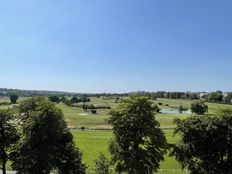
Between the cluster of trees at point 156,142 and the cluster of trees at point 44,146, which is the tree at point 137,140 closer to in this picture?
the cluster of trees at point 156,142

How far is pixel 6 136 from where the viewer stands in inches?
1769

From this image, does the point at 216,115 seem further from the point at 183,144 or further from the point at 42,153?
the point at 42,153

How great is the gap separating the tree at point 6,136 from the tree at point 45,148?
2.70 metres

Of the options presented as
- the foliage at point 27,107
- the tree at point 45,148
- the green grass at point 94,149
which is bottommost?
the green grass at point 94,149

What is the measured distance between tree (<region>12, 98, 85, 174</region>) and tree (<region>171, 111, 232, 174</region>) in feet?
39.9

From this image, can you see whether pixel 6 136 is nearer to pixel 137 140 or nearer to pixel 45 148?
pixel 45 148

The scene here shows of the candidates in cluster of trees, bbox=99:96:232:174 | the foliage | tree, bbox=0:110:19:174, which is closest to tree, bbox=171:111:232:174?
cluster of trees, bbox=99:96:232:174

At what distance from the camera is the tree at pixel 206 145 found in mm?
40969

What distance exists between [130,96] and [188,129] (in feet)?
25.7

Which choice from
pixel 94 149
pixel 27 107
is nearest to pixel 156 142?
pixel 27 107

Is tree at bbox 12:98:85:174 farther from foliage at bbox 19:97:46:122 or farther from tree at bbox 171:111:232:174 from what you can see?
tree at bbox 171:111:232:174

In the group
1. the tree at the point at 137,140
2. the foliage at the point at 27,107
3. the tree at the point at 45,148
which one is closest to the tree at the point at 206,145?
the tree at the point at 137,140

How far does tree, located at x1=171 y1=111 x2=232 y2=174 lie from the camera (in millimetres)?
40969

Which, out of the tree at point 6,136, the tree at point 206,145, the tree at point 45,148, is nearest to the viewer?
the tree at point 45,148
